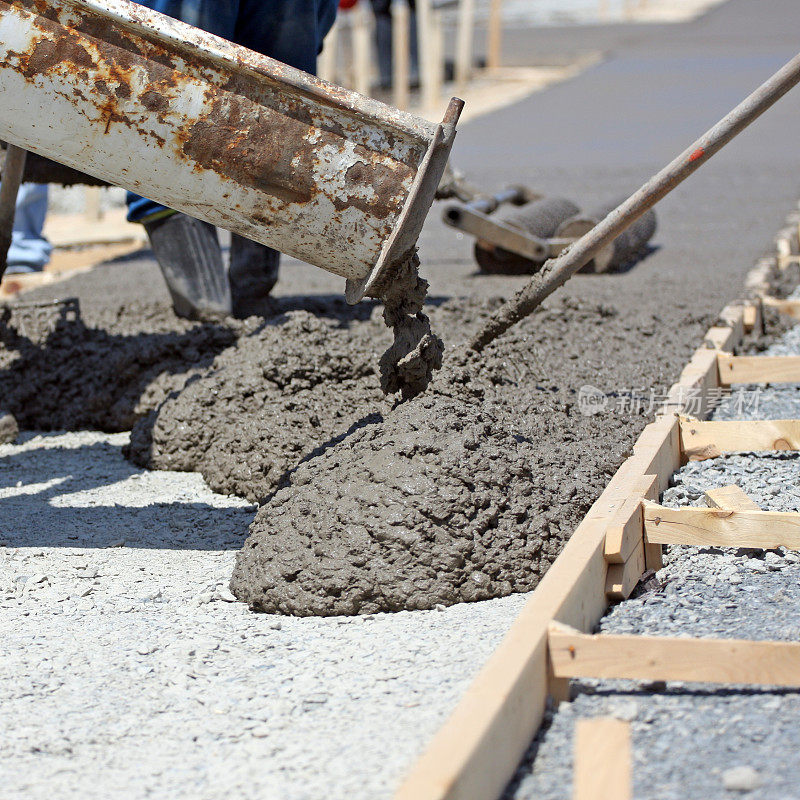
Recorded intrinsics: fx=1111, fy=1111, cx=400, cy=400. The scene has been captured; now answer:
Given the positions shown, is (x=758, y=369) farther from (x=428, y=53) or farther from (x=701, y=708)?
(x=428, y=53)

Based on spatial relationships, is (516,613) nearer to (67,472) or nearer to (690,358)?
(67,472)

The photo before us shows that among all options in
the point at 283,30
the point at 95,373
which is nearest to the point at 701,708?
the point at 95,373

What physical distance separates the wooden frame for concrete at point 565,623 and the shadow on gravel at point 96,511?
100 cm

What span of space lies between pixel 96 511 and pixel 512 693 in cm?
168

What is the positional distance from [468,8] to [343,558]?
13270mm

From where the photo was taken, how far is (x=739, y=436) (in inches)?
125

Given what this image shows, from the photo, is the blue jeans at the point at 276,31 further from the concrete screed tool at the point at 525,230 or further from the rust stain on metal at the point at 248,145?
the rust stain on metal at the point at 248,145

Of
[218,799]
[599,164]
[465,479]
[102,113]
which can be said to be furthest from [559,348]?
[599,164]

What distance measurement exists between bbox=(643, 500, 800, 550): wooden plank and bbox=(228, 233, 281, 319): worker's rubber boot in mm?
2463

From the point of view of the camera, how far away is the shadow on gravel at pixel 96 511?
2.87 meters

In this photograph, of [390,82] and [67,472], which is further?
[390,82]

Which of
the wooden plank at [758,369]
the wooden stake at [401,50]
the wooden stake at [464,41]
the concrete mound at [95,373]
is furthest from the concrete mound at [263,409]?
the wooden stake at [464,41]

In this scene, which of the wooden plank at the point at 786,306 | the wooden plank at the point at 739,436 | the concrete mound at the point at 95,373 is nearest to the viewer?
the wooden plank at the point at 739,436

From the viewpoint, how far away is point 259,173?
250 cm
